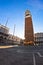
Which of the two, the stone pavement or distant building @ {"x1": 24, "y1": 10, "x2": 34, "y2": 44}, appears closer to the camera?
the stone pavement

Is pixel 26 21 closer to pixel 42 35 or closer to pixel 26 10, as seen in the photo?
pixel 26 10

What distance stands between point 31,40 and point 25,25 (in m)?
13.0

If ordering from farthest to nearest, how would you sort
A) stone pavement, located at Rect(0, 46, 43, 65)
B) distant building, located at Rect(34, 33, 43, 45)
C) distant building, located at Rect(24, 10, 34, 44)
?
distant building, located at Rect(34, 33, 43, 45) < distant building, located at Rect(24, 10, 34, 44) < stone pavement, located at Rect(0, 46, 43, 65)

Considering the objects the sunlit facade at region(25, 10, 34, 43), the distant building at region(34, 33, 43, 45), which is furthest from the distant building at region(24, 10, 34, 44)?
the distant building at region(34, 33, 43, 45)

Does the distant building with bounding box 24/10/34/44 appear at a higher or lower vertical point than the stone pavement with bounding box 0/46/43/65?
higher

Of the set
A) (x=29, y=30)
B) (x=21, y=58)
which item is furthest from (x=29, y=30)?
(x=21, y=58)

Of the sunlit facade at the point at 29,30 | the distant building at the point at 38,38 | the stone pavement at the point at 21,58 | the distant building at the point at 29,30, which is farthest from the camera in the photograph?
the distant building at the point at 38,38

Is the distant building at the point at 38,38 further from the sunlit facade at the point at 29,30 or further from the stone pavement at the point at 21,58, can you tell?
the stone pavement at the point at 21,58

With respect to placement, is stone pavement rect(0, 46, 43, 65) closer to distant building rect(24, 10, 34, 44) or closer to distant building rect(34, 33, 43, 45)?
distant building rect(24, 10, 34, 44)

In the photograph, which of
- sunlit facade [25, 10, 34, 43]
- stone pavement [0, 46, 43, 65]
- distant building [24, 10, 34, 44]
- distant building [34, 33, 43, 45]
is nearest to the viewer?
stone pavement [0, 46, 43, 65]

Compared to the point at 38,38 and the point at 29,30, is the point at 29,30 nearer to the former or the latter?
the point at 29,30

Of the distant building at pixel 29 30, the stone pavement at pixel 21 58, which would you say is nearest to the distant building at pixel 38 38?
the distant building at pixel 29 30

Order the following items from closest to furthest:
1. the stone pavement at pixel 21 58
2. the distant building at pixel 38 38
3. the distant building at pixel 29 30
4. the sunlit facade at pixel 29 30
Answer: the stone pavement at pixel 21 58, the distant building at pixel 29 30, the sunlit facade at pixel 29 30, the distant building at pixel 38 38

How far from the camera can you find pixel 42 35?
4985 inches
